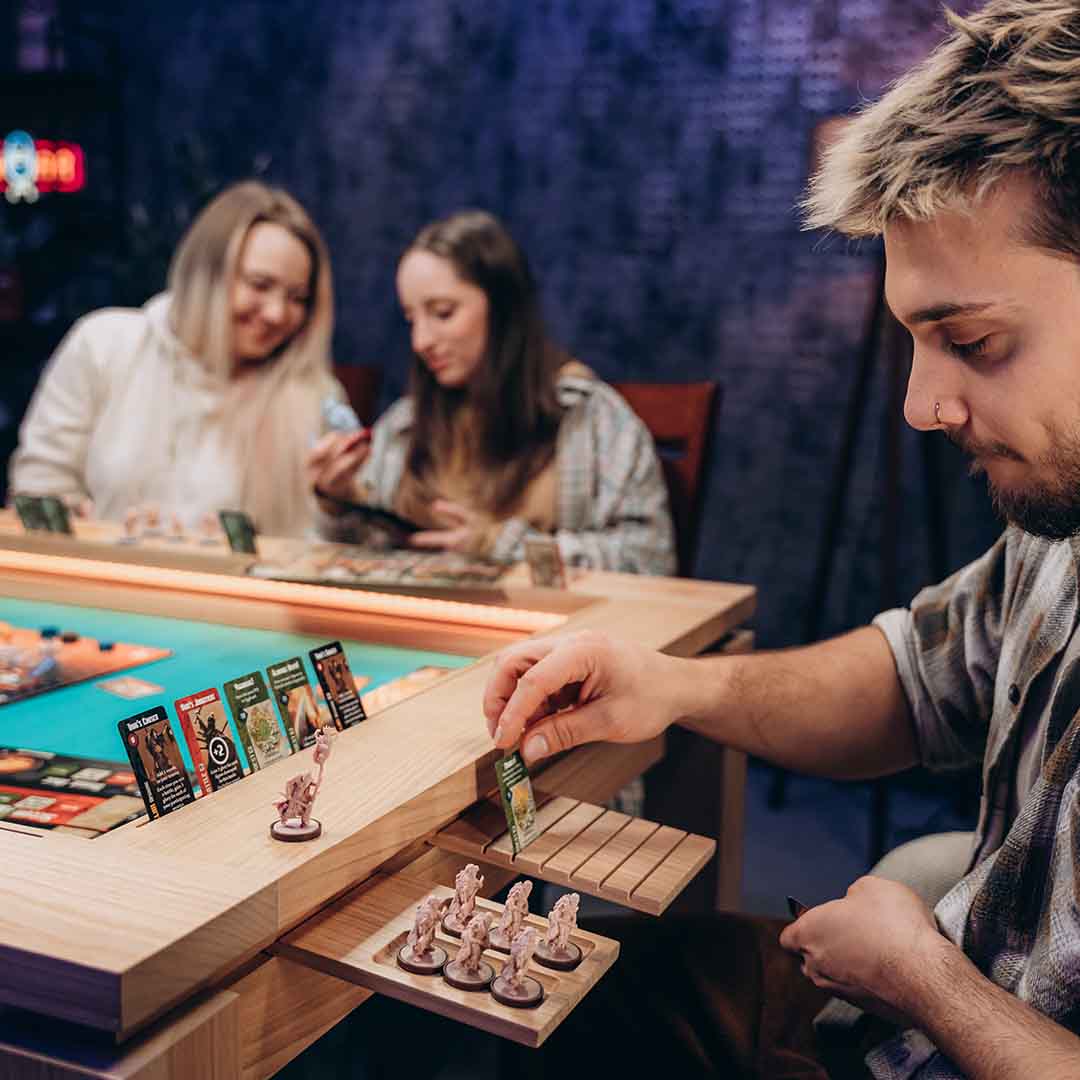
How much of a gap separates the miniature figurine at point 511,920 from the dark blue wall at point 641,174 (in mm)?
2911

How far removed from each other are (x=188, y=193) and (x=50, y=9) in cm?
104

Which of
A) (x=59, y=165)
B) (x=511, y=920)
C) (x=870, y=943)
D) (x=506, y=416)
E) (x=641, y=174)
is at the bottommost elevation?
(x=870, y=943)

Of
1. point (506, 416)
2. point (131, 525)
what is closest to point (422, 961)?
point (131, 525)

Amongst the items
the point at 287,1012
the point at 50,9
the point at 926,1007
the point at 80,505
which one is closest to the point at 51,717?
the point at 287,1012

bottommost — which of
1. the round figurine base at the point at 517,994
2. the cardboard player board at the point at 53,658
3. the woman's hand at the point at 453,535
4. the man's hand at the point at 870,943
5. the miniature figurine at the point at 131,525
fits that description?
the man's hand at the point at 870,943

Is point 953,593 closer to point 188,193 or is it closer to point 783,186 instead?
point 783,186

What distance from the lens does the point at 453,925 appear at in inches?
34.3

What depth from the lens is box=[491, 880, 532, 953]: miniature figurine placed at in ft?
2.79

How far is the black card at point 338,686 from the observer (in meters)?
1.11

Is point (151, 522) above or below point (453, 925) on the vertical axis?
above

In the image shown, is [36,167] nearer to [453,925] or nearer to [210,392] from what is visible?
[210,392]

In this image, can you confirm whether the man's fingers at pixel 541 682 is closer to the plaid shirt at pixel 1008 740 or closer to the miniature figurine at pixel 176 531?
the plaid shirt at pixel 1008 740

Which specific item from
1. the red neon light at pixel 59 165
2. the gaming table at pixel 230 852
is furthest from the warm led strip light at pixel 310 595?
the red neon light at pixel 59 165

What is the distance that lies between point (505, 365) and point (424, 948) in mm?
2001
